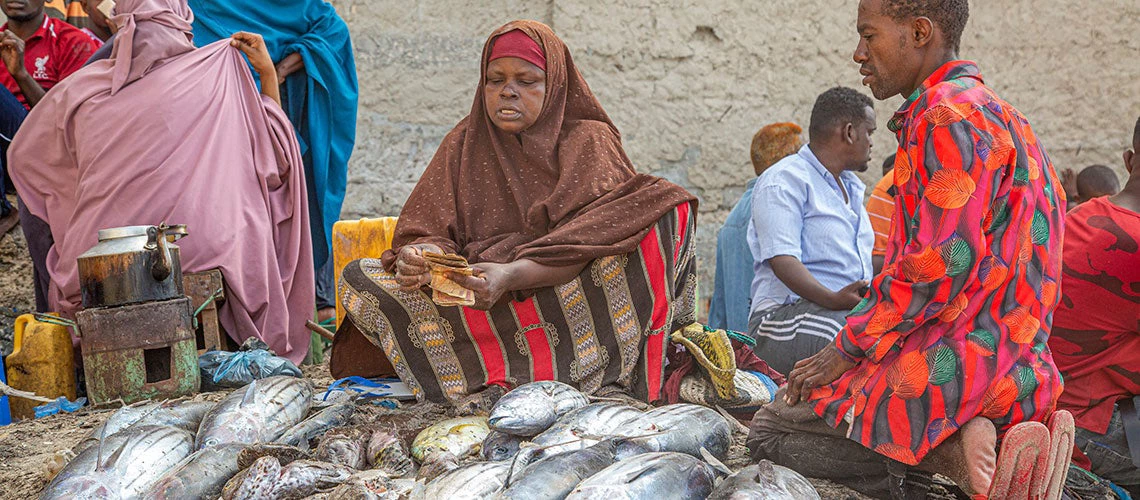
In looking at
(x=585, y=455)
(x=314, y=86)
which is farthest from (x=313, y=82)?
(x=585, y=455)

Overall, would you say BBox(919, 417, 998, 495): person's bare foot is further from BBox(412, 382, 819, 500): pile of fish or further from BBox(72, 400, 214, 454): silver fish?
BBox(72, 400, 214, 454): silver fish

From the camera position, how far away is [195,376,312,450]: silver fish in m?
3.20

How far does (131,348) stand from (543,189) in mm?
1914

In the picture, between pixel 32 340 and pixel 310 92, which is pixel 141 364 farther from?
pixel 310 92

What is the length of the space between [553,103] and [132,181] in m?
2.20

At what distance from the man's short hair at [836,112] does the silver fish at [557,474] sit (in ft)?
8.72

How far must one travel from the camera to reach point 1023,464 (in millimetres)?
2535

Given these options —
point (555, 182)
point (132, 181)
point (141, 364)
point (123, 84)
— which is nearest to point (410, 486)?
point (555, 182)

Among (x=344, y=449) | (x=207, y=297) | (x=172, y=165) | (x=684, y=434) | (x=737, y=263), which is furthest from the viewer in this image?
(x=737, y=263)

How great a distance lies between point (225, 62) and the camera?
5.34 meters

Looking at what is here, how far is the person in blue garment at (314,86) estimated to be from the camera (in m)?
6.00

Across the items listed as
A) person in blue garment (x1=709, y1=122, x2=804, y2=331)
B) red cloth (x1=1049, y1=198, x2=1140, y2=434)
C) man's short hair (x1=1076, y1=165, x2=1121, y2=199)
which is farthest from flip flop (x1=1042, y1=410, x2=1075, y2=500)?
man's short hair (x1=1076, y1=165, x2=1121, y2=199)

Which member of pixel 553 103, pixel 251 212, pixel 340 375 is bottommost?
pixel 340 375

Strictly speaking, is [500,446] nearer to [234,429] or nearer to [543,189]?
[234,429]
